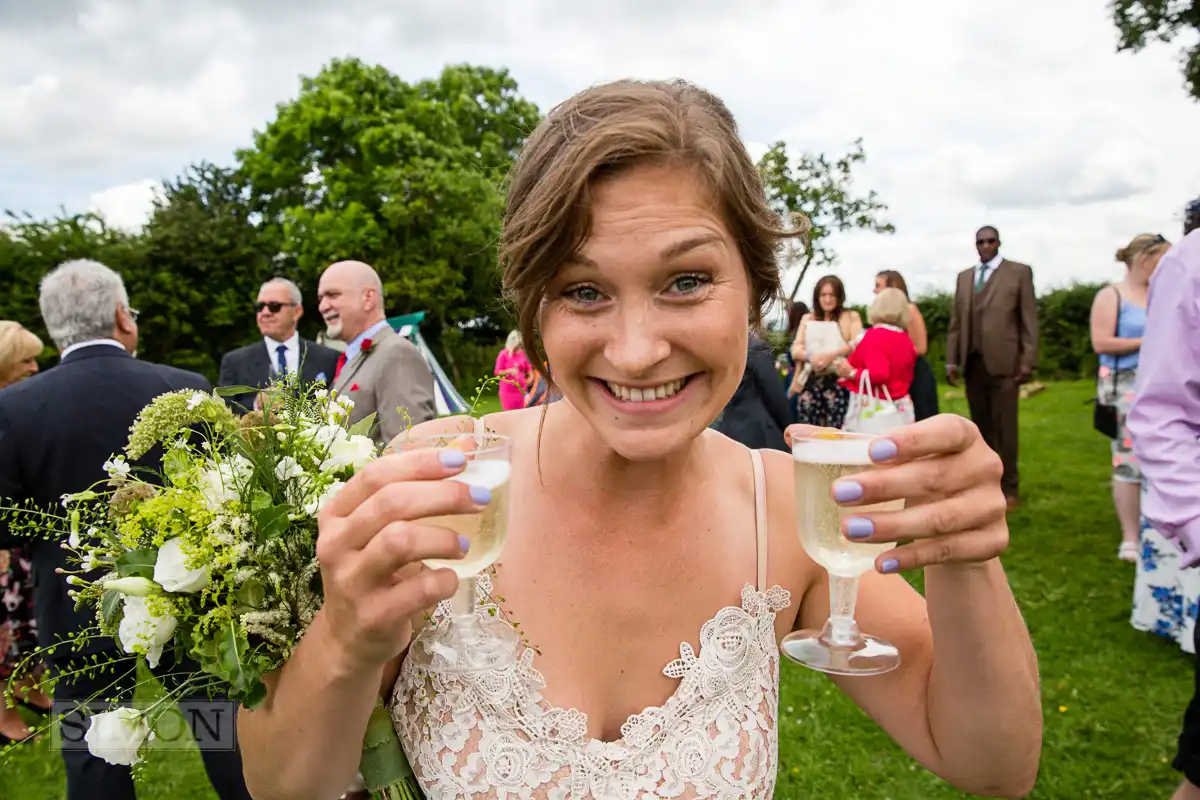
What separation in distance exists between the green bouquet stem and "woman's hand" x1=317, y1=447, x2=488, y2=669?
515 mm

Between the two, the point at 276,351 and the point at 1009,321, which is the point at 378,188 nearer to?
the point at 276,351

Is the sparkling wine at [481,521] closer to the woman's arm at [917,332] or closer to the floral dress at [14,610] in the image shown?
the floral dress at [14,610]

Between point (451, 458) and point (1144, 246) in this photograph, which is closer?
point (451, 458)

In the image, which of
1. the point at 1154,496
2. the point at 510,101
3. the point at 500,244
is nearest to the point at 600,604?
the point at 500,244

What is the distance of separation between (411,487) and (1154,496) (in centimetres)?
258

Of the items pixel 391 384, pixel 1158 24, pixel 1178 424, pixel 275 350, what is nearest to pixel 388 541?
pixel 1178 424

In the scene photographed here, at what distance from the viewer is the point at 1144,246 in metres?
5.71

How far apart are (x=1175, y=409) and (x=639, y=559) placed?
76.3 inches

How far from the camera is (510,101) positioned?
37.2 meters

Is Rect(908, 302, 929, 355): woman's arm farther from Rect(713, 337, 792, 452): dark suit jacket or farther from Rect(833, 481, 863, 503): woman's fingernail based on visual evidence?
Rect(833, 481, 863, 503): woman's fingernail

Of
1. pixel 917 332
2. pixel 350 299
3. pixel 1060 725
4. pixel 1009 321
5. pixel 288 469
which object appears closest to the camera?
pixel 288 469

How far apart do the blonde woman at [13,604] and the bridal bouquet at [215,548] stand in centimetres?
437

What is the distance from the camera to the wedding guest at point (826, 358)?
8.77 metres

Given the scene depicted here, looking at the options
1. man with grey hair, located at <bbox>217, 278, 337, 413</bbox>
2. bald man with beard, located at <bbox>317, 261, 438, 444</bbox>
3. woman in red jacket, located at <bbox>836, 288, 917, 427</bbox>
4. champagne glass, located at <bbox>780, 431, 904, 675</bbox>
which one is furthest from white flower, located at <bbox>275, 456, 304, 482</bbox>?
woman in red jacket, located at <bbox>836, 288, 917, 427</bbox>
